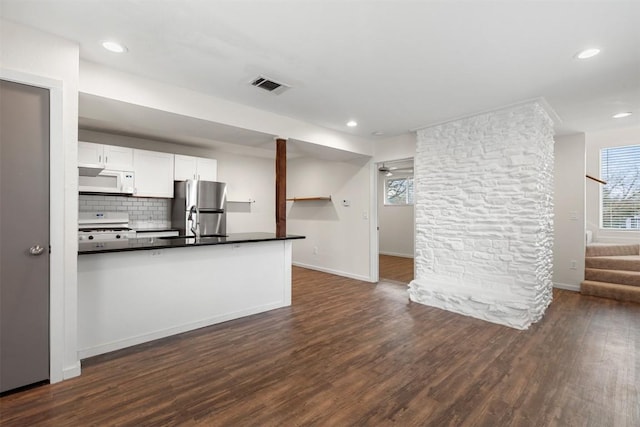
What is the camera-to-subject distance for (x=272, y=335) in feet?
10.1

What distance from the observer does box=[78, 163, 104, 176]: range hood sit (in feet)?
13.0

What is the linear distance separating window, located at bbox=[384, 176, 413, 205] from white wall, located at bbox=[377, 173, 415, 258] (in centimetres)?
12

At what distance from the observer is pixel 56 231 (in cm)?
222

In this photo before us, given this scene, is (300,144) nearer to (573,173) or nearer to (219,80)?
(219,80)

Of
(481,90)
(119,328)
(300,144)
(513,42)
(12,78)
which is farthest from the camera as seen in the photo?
(300,144)

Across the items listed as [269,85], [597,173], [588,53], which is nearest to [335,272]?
[269,85]

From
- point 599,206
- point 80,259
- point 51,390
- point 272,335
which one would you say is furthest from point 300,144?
point 599,206

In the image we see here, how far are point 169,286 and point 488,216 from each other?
380 centimetres

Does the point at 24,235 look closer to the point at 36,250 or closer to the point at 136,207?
the point at 36,250

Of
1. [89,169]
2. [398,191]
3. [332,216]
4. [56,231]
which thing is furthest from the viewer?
[398,191]

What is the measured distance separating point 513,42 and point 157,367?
12.4ft

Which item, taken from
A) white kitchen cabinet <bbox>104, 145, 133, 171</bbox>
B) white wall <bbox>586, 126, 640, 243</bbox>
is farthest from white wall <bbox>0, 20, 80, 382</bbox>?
white wall <bbox>586, 126, 640, 243</bbox>

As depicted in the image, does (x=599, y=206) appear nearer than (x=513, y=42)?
No

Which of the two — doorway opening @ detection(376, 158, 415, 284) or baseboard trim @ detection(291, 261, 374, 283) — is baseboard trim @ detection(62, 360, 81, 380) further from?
doorway opening @ detection(376, 158, 415, 284)
